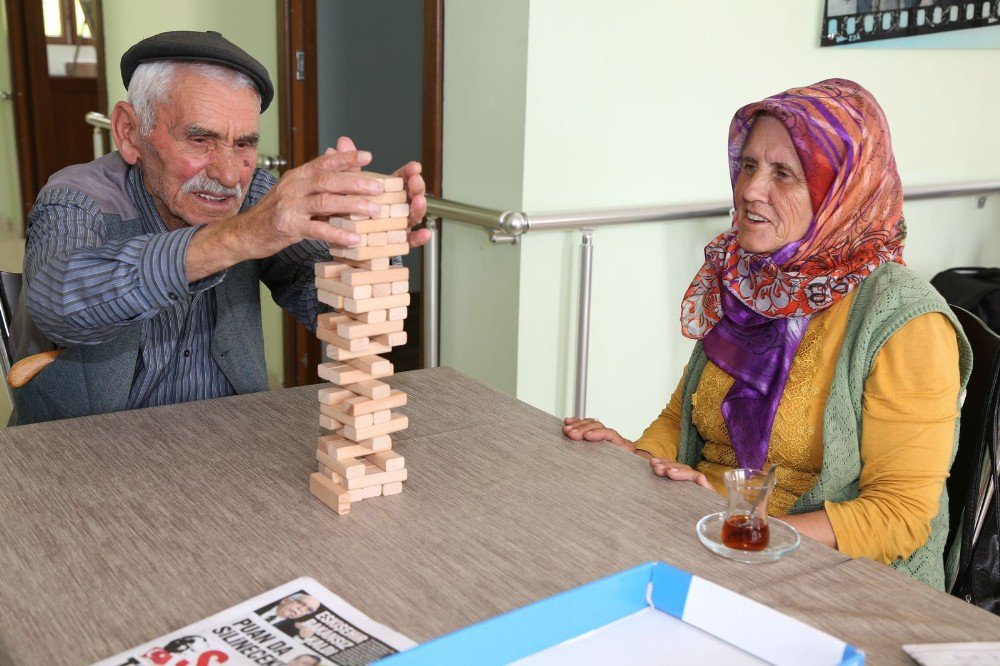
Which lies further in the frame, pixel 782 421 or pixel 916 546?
pixel 782 421

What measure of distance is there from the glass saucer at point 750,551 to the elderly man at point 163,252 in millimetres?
589

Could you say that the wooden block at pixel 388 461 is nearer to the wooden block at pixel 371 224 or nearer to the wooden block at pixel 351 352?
the wooden block at pixel 351 352

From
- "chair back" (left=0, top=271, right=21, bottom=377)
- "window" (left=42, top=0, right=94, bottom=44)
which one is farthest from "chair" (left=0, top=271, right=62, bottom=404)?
"window" (left=42, top=0, right=94, bottom=44)

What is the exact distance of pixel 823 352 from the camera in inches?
63.6

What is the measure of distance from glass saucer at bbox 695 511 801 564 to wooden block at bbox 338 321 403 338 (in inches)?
18.3

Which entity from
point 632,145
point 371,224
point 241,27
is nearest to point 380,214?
point 371,224

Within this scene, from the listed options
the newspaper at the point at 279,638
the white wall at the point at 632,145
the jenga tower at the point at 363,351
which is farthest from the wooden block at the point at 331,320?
the white wall at the point at 632,145

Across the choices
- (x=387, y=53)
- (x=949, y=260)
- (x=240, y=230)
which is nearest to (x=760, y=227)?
(x=240, y=230)

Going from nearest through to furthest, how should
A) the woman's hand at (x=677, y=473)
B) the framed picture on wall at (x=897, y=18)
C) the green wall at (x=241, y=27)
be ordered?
the woman's hand at (x=677, y=473), the framed picture on wall at (x=897, y=18), the green wall at (x=241, y=27)

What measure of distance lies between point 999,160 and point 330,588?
321 cm

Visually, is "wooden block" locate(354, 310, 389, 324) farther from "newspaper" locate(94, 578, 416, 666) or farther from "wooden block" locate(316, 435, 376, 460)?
"newspaper" locate(94, 578, 416, 666)

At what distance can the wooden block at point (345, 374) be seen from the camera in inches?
49.1

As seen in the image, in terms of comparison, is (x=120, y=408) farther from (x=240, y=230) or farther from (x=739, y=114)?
(x=739, y=114)

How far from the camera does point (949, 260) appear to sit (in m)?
3.40
